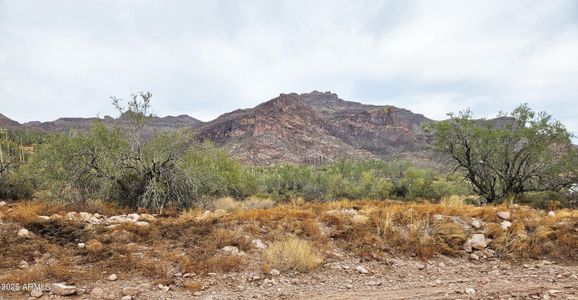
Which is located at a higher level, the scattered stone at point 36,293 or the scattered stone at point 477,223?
the scattered stone at point 477,223

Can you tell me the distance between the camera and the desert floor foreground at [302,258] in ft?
16.3

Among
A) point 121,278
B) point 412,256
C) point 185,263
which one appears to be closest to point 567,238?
point 412,256

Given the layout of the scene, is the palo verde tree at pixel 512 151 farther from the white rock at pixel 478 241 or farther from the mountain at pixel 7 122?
the mountain at pixel 7 122

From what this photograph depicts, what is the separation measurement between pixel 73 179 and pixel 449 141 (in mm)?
17196

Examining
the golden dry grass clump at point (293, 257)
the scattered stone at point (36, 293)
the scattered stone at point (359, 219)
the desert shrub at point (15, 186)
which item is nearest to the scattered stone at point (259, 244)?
the golden dry grass clump at point (293, 257)

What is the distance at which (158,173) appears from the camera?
40.7 ft

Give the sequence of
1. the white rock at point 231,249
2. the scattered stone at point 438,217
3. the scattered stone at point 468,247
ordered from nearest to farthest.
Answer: the white rock at point 231,249, the scattered stone at point 468,247, the scattered stone at point 438,217

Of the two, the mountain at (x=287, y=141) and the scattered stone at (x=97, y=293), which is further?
the mountain at (x=287, y=141)

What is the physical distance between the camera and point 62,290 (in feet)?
15.2

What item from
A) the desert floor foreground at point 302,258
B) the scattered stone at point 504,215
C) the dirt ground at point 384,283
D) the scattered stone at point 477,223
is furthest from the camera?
the scattered stone at point 504,215

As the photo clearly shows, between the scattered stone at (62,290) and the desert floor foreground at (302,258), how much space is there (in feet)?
0.05

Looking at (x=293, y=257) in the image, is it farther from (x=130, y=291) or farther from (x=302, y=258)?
(x=130, y=291)

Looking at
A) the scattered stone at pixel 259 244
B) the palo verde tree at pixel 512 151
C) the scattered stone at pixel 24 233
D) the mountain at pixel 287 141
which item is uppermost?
the mountain at pixel 287 141

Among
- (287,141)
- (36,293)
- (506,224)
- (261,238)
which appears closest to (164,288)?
(36,293)
